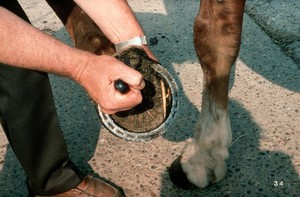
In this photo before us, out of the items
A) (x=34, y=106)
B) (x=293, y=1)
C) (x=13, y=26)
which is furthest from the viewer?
(x=293, y=1)

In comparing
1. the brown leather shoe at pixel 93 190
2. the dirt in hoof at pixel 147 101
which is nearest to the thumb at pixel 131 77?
the dirt in hoof at pixel 147 101

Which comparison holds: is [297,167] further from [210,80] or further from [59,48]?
[59,48]

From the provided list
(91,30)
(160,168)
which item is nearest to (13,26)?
(91,30)

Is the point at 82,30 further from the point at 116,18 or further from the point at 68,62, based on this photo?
the point at 68,62

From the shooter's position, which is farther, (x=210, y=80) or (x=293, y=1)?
(x=293, y=1)

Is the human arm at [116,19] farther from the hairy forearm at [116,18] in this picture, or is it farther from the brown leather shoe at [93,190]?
the brown leather shoe at [93,190]

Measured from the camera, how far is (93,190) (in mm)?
2420

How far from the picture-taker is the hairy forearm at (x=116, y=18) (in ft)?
7.20

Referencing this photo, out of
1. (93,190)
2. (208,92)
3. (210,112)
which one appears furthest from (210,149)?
(93,190)

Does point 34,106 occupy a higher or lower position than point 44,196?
higher

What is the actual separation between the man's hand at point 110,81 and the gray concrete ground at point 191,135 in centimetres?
81

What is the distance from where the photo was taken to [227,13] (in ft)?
7.37

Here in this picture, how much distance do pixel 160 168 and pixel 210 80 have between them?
566mm

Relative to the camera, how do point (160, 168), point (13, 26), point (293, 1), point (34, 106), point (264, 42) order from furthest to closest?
point (293, 1), point (264, 42), point (160, 168), point (34, 106), point (13, 26)
